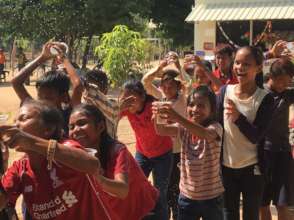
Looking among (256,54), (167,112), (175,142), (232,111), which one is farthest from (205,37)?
(167,112)

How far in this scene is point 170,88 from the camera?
5027 mm

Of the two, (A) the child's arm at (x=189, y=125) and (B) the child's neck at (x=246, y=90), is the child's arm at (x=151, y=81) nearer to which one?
(B) the child's neck at (x=246, y=90)

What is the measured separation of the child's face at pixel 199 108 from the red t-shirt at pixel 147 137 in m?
1.17

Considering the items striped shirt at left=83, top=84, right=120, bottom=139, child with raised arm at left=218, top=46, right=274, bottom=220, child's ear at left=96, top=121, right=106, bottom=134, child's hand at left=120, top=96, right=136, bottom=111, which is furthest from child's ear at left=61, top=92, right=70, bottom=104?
child's ear at left=96, top=121, right=106, bottom=134

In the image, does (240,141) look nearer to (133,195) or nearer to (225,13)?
(133,195)

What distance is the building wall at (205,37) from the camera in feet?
67.9

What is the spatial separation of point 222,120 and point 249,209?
25.6 inches

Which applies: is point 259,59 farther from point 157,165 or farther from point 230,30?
point 230,30

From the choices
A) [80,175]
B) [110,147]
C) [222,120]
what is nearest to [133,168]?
[110,147]

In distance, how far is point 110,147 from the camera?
276 cm

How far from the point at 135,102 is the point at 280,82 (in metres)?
1.18

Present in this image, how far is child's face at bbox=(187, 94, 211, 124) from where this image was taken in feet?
11.6

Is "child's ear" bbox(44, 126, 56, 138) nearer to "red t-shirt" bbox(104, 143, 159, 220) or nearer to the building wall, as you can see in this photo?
"red t-shirt" bbox(104, 143, 159, 220)

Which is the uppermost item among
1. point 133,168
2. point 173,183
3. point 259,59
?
point 259,59
